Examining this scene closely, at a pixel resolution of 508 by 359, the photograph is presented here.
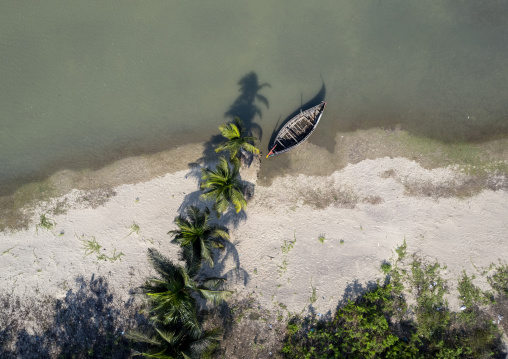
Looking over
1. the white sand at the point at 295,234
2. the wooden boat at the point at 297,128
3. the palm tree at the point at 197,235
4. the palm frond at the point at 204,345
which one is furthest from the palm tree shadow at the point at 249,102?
the palm frond at the point at 204,345

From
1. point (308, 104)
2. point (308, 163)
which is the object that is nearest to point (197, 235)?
point (308, 163)

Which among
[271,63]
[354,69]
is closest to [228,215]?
[271,63]

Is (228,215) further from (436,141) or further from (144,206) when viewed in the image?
(436,141)

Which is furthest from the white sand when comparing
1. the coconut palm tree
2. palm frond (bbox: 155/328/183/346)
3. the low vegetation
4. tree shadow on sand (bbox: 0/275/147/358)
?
palm frond (bbox: 155/328/183/346)

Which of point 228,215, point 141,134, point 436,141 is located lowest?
point 228,215

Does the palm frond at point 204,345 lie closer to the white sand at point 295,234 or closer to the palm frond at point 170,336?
the palm frond at point 170,336
